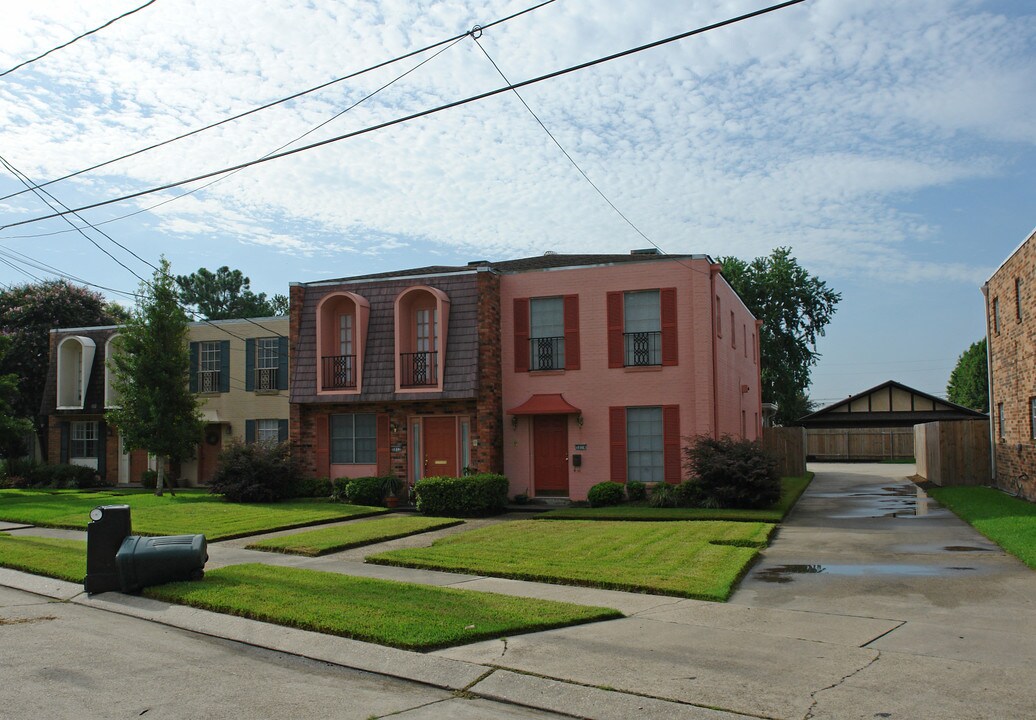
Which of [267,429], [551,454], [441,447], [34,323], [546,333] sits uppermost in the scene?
[34,323]

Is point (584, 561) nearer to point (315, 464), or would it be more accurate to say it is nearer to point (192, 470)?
point (315, 464)

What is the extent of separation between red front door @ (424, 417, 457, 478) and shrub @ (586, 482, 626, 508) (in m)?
4.00

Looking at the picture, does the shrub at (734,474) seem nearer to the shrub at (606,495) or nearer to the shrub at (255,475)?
the shrub at (606,495)

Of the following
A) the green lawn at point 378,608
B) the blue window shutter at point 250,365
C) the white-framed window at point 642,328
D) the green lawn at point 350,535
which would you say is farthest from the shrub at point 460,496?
the blue window shutter at point 250,365

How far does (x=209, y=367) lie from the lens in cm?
3011

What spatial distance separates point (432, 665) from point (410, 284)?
685 inches

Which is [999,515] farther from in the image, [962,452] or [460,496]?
[460,496]

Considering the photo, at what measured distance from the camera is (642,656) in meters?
7.53

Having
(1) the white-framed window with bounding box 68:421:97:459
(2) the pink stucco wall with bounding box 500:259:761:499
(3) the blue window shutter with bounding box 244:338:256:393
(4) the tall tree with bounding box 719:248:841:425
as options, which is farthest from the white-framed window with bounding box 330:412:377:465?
(4) the tall tree with bounding box 719:248:841:425

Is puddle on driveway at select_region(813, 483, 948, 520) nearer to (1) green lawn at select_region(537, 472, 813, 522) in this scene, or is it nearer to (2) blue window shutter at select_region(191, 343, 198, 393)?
(1) green lawn at select_region(537, 472, 813, 522)

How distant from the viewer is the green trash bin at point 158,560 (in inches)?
417

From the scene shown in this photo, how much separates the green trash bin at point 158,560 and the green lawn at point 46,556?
52.4 inches

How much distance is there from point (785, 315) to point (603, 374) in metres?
29.4

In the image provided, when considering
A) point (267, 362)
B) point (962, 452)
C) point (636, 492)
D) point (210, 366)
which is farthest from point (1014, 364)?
point (210, 366)
